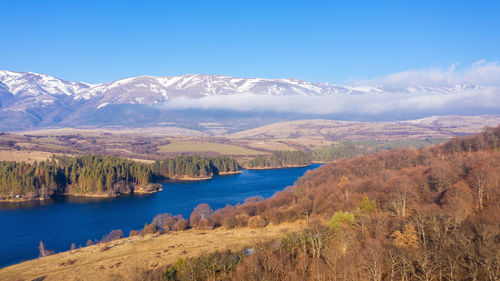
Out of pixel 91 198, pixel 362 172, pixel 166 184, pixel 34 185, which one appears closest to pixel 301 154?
pixel 166 184

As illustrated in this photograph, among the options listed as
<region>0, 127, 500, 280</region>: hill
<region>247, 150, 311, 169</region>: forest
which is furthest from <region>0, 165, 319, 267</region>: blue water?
<region>247, 150, 311, 169</region>: forest

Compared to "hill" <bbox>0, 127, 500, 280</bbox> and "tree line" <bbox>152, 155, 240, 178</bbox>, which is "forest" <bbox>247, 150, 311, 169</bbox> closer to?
"tree line" <bbox>152, 155, 240, 178</bbox>

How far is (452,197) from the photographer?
115 ft

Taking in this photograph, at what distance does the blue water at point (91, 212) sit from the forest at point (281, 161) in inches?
1641

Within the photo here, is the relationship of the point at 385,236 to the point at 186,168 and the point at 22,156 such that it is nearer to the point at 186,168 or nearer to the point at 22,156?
the point at 186,168

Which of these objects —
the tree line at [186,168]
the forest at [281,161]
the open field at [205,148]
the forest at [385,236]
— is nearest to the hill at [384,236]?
the forest at [385,236]

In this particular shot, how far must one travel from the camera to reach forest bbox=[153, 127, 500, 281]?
21984 millimetres

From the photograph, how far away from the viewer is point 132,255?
3819 centimetres

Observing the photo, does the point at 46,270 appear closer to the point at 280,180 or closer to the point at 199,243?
the point at 199,243

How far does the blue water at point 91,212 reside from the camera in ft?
166

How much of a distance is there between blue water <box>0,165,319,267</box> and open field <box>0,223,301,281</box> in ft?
29.1

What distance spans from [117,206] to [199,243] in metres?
41.4

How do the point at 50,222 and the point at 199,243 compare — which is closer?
the point at 199,243

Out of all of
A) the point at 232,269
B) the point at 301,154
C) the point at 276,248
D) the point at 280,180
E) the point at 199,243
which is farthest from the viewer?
the point at 301,154
